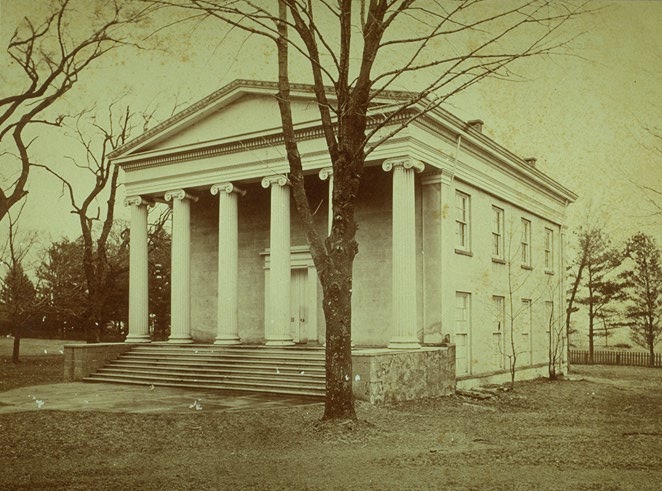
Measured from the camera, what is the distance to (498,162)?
78.4ft

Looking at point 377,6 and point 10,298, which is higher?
point 377,6

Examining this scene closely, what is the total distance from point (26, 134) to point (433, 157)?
10486mm

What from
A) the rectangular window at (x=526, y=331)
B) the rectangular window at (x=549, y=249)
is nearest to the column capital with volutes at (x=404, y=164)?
the rectangular window at (x=526, y=331)

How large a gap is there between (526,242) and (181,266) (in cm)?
1301

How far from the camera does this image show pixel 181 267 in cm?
2322

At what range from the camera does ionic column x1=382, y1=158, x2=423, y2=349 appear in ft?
60.4

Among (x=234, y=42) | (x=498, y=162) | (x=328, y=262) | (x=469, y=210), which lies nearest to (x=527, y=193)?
(x=498, y=162)

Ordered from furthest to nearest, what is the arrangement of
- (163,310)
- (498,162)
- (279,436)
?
(163,310)
(498,162)
(279,436)

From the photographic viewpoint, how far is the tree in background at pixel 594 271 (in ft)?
95.7

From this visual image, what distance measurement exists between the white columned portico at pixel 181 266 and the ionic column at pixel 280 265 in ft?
11.9

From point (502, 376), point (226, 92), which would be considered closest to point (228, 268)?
point (226, 92)

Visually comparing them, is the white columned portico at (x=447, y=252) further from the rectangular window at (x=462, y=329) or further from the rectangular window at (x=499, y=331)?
the rectangular window at (x=499, y=331)

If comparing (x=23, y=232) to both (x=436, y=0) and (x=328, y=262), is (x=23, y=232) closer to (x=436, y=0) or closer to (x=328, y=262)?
(x=328, y=262)

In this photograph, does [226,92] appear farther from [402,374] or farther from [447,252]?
[402,374]
